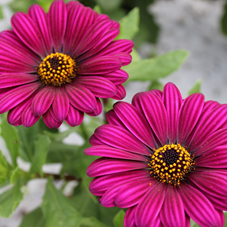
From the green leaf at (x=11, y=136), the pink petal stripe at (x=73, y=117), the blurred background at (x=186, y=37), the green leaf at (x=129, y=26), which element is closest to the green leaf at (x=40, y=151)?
the green leaf at (x=11, y=136)

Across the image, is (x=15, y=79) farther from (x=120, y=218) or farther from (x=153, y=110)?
(x=120, y=218)

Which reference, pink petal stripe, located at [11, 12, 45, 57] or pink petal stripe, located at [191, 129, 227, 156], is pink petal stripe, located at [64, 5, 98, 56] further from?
pink petal stripe, located at [191, 129, 227, 156]

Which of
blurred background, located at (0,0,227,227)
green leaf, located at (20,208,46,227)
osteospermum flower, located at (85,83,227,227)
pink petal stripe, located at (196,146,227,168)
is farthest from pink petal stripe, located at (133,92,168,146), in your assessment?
blurred background, located at (0,0,227,227)

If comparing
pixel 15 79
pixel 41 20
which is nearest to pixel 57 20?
pixel 41 20

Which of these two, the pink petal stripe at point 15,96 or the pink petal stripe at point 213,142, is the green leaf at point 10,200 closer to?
the pink petal stripe at point 15,96

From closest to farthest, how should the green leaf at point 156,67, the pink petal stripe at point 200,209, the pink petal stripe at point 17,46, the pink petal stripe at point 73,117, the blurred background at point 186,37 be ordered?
1. the pink petal stripe at point 200,209
2. the pink petal stripe at point 73,117
3. the pink petal stripe at point 17,46
4. the green leaf at point 156,67
5. the blurred background at point 186,37

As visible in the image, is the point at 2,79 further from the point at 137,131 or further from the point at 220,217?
the point at 220,217
